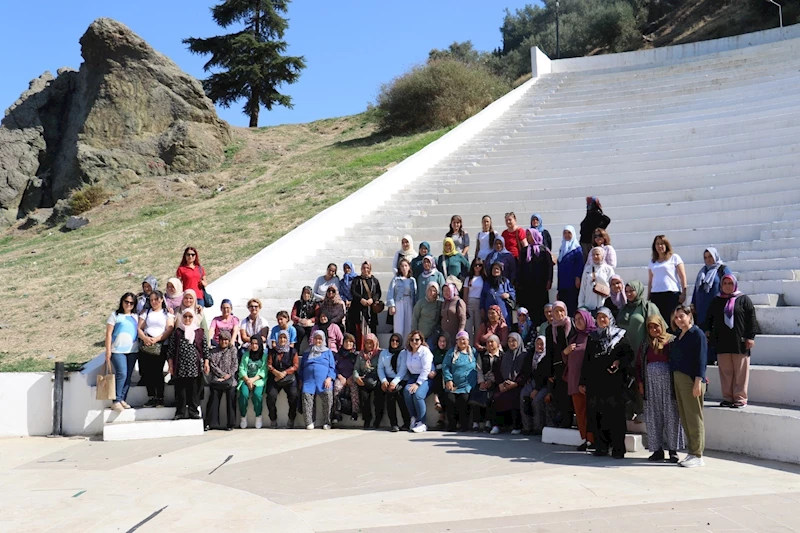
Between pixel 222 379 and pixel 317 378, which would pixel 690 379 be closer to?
pixel 317 378

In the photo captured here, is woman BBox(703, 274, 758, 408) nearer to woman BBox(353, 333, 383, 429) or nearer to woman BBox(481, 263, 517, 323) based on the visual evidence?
woman BBox(481, 263, 517, 323)

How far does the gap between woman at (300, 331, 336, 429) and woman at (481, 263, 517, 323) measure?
5.87ft

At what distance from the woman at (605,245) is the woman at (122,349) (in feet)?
16.3

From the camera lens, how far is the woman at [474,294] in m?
9.35

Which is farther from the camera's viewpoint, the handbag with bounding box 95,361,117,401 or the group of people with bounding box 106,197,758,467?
Answer: the handbag with bounding box 95,361,117,401

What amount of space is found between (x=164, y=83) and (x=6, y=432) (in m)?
20.1

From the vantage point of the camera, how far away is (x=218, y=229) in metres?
16.7

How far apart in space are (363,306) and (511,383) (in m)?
2.13

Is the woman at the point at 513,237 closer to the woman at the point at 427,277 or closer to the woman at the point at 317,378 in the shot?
the woman at the point at 427,277

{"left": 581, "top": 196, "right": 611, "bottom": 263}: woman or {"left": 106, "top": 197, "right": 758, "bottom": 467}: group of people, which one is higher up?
{"left": 581, "top": 196, "right": 611, "bottom": 263}: woman

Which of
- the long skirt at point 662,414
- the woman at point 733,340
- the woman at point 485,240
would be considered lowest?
the long skirt at point 662,414

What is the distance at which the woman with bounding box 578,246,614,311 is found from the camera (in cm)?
833

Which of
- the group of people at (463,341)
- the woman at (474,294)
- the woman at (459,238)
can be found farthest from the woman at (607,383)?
the woman at (459,238)

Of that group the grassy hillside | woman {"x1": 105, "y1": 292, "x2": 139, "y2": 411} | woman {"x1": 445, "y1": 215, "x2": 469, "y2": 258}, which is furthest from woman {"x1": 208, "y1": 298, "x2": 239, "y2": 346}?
woman {"x1": 445, "y1": 215, "x2": 469, "y2": 258}
